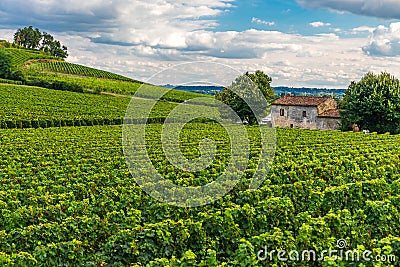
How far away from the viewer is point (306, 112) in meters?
55.4

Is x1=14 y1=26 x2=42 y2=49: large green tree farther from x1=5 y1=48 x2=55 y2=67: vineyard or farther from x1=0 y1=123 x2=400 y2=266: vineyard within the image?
x1=0 y1=123 x2=400 y2=266: vineyard

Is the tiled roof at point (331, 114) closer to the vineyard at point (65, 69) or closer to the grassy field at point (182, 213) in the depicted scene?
the grassy field at point (182, 213)

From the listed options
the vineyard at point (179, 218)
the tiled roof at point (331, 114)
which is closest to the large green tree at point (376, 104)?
the tiled roof at point (331, 114)

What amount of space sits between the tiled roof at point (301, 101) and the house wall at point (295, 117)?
461mm

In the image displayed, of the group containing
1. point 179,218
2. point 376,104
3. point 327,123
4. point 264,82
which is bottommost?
point 179,218

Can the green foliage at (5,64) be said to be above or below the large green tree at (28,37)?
below

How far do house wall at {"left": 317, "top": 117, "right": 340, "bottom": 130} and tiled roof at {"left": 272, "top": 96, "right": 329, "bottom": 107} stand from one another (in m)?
1.91

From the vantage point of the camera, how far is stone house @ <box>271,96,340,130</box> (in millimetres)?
54188

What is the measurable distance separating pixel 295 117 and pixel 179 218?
46907 millimetres

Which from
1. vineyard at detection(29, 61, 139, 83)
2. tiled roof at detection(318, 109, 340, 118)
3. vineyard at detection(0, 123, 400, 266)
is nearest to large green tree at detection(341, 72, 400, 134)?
tiled roof at detection(318, 109, 340, 118)

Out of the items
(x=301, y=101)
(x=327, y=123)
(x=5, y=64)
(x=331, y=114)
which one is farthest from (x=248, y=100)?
(x=5, y=64)

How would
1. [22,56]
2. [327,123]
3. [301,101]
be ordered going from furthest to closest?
1. [22,56]
2. [301,101]
3. [327,123]

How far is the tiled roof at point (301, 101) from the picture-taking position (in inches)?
2164

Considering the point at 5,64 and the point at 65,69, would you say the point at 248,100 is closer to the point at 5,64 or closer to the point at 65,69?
the point at 5,64
